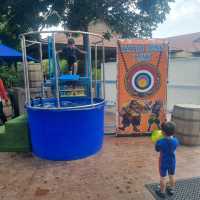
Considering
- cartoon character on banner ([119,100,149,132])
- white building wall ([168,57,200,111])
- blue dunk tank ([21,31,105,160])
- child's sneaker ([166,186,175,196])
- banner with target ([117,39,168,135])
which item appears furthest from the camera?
white building wall ([168,57,200,111])

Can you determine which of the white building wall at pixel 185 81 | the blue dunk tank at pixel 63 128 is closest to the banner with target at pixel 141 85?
the blue dunk tank at pixel 63 128

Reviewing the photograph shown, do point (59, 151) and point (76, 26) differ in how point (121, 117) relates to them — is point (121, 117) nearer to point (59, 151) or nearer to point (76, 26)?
point (59, 151)

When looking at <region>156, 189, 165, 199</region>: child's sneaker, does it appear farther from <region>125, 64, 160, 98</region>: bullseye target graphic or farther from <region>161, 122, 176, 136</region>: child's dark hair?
<region>125, 64, 160, 98</region>: bullseye target graphic

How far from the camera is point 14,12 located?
1177 centimetres

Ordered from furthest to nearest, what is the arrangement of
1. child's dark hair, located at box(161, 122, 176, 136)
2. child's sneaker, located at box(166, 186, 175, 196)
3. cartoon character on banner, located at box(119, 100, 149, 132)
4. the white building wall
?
the white building wall, cartoon character on banner, located at box(119, 100, 149, 132), child's sneaker, located at box(166, 186, 175, 196), child's dark hair, located at box(161, 122, 176, 136)

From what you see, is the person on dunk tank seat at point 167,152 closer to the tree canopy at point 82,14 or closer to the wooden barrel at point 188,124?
the wooden barrel at point 188,124

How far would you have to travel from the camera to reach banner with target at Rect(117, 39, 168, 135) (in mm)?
5438

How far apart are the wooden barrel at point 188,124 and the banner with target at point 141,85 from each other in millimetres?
654

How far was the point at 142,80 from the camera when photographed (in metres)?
5.56

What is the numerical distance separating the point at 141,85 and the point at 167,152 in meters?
2.65

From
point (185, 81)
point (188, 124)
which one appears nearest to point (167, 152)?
point (188, 124)

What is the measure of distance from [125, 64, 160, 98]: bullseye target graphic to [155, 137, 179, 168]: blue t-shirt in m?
2.53

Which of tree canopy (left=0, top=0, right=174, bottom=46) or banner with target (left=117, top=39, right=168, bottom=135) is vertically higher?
tree canopy (left=0, top=0, right=174, bottom=46)

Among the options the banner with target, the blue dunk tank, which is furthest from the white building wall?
the blue dunk tank
